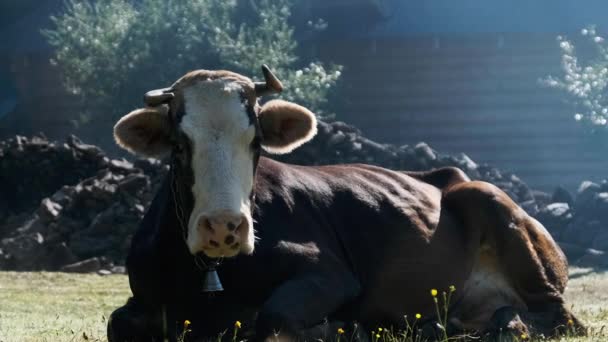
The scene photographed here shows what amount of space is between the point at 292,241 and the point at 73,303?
4693 millimetres

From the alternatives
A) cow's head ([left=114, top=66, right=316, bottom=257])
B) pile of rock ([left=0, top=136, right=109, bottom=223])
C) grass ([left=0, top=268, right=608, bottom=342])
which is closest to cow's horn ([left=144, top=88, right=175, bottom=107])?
cow's head ([left=114, top=66, right=316, bottom=257])

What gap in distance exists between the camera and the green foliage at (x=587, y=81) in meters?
30.5

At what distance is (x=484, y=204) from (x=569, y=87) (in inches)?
932

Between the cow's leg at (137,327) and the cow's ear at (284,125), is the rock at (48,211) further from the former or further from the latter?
the cow's ear at (284,125)

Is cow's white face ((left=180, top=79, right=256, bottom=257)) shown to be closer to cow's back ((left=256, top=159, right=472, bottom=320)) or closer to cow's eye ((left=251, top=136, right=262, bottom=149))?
cow's eye ((left=251, top=136, right=262, bottom=149))

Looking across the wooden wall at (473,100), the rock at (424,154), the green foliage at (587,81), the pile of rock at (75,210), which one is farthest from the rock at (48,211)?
the green foliage at (587,81)

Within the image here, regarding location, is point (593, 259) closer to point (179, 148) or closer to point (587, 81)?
point (179, 148)

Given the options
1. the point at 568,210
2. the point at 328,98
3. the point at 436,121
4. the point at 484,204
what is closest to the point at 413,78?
the point at 436,121

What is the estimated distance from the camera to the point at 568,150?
105ft

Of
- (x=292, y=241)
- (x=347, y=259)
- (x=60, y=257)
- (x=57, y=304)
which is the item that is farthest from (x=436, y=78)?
(x=292, y=241)

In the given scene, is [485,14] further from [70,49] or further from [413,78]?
[70,49]

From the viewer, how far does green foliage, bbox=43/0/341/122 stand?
28.4m

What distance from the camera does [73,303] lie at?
10727 millimetres

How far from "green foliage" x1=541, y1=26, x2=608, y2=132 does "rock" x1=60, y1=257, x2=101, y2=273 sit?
19.1 metres
